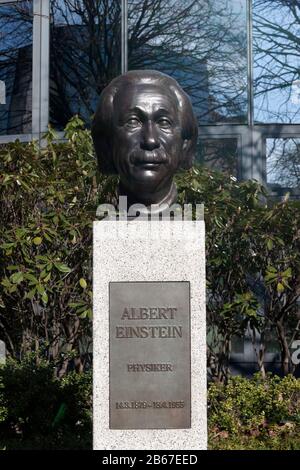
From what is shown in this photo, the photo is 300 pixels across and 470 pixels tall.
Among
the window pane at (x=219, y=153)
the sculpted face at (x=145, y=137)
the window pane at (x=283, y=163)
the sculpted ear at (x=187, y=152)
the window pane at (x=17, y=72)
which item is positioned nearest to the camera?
the sculpted face at (x=145, y=137)

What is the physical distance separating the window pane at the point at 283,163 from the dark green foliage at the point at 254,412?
3291 millimetres

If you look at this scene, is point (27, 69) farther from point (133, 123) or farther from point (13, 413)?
point (133, 123)

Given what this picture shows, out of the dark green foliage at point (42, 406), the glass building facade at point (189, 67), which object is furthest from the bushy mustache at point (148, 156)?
the glass building facade at point (189, 67)

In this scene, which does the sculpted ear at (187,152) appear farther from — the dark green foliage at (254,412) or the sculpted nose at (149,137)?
the dark green foliage at (254,412)

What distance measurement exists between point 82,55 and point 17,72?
103 cm

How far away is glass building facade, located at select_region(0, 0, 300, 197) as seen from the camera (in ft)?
31.6

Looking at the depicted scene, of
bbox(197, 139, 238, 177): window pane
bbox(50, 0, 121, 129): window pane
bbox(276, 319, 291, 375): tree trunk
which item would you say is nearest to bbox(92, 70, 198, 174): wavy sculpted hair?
bbox(276, 319, 291, 375): tree trunk

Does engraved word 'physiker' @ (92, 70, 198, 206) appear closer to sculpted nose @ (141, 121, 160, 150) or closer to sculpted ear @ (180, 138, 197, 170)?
sculpted nose @ (141, 121, 160, 150)

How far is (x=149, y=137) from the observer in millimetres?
4508

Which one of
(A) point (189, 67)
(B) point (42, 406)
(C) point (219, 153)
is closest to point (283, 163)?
(C) point (219, 153)

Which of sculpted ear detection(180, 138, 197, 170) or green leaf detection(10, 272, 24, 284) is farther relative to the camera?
green leaf detection(10, 272, 24, 284)

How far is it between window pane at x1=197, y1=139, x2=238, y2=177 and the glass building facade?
1 centimetres

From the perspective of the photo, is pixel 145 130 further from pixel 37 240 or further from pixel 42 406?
pixel 42 406

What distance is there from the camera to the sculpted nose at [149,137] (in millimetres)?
4494
